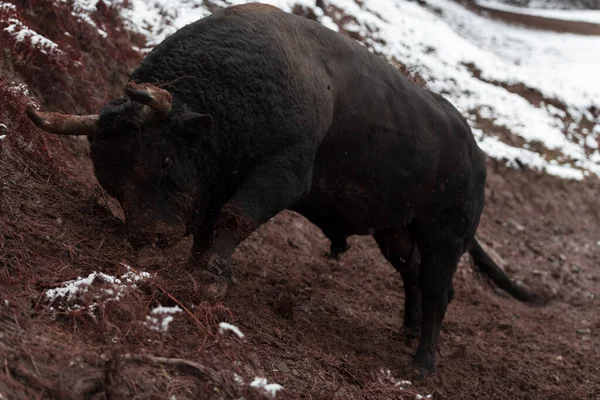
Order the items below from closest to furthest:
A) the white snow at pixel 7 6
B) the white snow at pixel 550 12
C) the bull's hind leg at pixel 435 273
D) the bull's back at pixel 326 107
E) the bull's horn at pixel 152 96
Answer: the bull's horn at pixel 152 96 → the bull's back at pixel 326 107 → the bull's hind leg at pixel 435 273 → the white snow at pixel 7 6 → the white snow at pixel 550 12

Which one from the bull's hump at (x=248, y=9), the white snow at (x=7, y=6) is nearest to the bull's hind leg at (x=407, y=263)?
the bull's hump at (x=248, y=9)

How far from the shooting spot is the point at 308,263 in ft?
27.5

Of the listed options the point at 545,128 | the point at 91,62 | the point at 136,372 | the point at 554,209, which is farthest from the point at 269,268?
the point at 545,128

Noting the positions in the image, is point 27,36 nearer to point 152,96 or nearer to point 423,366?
point 152,96

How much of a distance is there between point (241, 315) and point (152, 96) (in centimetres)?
177

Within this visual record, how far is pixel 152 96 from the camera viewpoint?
416 centimetres

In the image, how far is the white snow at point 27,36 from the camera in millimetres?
6867

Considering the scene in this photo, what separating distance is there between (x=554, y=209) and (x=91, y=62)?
9127mm

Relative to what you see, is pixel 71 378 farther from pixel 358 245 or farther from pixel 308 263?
pixel 358 245

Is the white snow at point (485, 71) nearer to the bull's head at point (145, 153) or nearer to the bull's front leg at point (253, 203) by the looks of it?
the bull's front leg at point (253, 203)

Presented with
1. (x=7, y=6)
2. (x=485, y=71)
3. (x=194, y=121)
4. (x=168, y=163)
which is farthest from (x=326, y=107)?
(x=485, y=71)

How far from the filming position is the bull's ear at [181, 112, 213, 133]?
450 centimetres

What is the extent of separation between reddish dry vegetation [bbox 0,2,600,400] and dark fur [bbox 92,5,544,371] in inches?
19.9

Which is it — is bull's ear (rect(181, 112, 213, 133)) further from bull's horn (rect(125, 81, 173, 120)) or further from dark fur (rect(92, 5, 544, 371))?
bull's horn (rect(125, 81, 173, 120))
